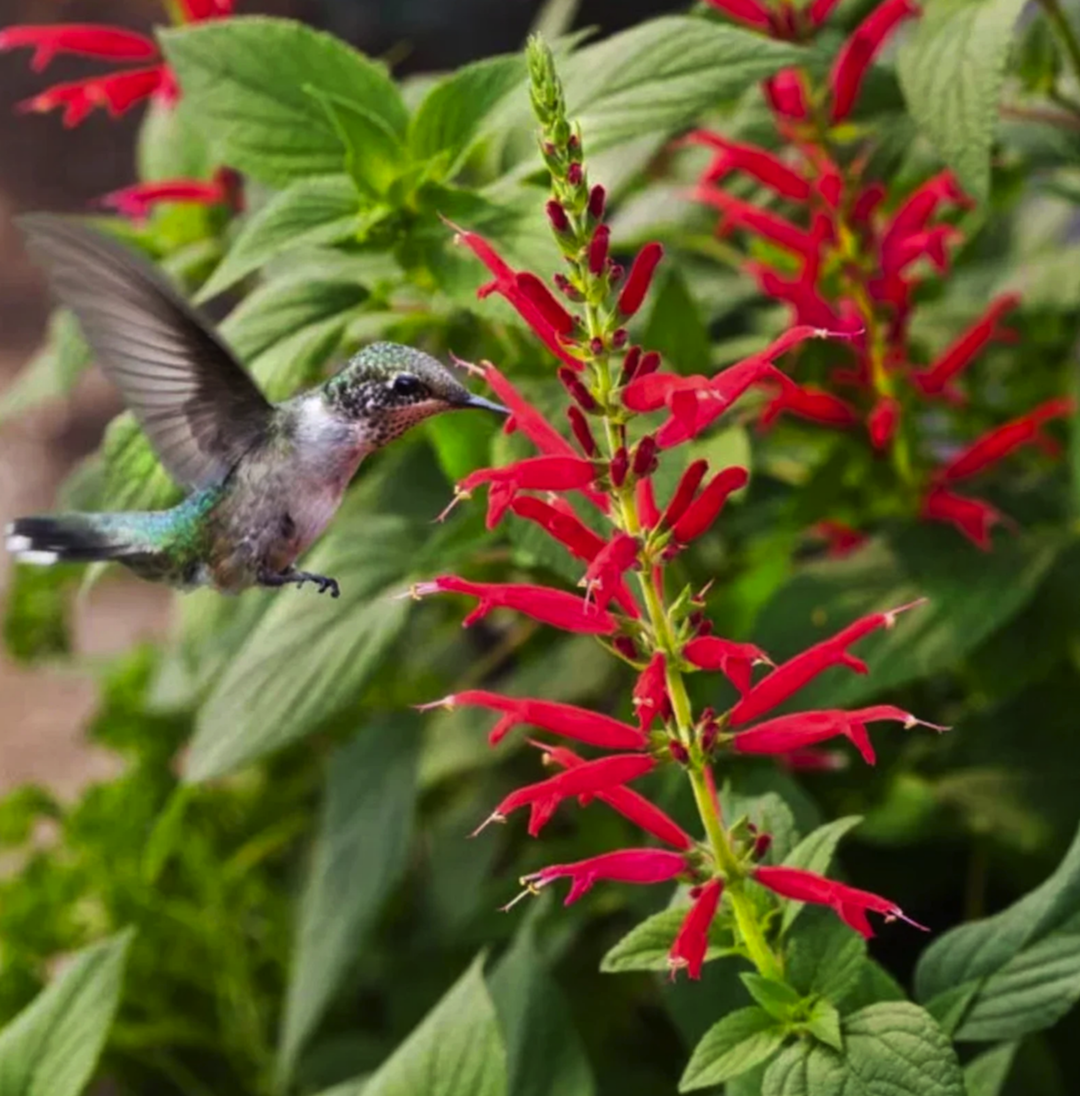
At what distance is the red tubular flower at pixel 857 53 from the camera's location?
0.83m

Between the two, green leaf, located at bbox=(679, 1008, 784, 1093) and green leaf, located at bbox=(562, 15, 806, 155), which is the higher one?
green leaf, located at bbox=(562, 15, 806, 155)

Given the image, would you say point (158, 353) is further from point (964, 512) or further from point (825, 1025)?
point (964, 512)

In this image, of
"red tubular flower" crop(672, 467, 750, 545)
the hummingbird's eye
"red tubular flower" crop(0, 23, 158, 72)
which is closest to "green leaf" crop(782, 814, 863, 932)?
"red tubular flower" crop(672, 467, 750, 545)

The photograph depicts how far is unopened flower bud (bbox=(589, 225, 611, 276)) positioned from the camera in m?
0.45

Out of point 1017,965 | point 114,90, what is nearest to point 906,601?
point 1017,965

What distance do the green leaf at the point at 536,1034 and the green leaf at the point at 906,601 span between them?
7.5 inches

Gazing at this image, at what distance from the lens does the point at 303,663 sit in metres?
0.86

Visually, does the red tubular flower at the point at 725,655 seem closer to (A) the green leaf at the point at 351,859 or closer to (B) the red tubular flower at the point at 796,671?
(B) the red tubular flower at the point at 796,671

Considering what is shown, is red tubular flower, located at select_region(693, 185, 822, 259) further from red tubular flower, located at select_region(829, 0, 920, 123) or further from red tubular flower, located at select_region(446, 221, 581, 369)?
red tubular flower, located at select_region(446, 221, 581, 369)

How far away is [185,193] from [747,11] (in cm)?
33

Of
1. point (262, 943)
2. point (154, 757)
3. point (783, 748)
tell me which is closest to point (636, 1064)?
point (262, 943)

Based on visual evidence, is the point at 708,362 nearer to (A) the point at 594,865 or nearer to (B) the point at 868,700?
(B) the point at 868,700

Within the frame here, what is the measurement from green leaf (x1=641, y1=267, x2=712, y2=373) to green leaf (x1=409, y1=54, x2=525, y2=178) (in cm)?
15

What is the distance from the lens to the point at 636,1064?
1.09 meters
